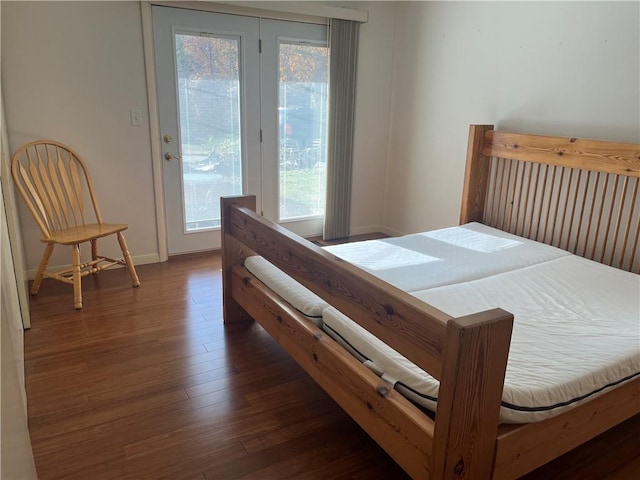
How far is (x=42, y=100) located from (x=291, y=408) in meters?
2.65

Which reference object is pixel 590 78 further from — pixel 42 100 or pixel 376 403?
pixel 42 100

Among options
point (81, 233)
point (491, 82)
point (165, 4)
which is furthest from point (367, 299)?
point (165, 4)

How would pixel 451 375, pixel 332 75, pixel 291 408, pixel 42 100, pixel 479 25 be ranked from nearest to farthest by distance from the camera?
pixel 451 375
pixel 291 408
pixel 42 100
pixel 479 25
pixel 332 75

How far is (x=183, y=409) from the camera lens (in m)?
2.03

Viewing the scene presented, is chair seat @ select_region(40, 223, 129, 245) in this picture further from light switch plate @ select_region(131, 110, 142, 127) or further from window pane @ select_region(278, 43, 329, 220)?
window pane @ select_region(278, 43, 329, 220)

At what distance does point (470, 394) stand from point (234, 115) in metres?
3.19

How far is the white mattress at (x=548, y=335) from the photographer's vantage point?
1.45 metres

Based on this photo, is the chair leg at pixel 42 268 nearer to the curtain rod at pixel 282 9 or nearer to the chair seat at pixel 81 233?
the chair seat at pixel 81 233

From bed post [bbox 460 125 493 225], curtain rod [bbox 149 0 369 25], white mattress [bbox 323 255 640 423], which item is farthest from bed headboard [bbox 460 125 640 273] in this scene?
curtain rod [bbox 149 0 369 25]

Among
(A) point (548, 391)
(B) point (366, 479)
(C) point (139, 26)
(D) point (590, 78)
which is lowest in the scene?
(B) point (366, 479)

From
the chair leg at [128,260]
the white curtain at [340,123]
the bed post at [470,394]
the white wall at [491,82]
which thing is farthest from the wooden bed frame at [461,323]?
the white curtain at [340,123]

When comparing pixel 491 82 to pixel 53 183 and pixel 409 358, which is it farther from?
pixel 53 183

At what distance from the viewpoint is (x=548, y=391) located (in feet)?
4.73

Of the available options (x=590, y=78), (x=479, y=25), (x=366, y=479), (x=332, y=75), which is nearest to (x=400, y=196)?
(x=332, y=75)
